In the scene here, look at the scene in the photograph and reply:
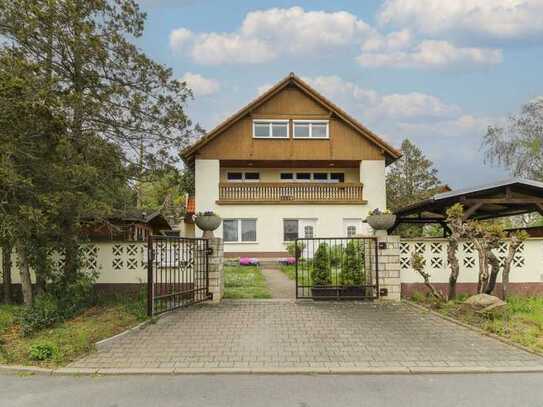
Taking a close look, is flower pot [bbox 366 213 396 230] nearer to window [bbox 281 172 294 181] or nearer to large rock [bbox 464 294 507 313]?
large rock [bbox 464 294 507 313]

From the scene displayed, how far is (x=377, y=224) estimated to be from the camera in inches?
381

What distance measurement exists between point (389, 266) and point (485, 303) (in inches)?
85.0

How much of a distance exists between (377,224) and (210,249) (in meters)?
4.00

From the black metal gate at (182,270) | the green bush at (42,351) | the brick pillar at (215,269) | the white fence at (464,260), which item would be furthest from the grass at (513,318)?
the green bush at (42,351)

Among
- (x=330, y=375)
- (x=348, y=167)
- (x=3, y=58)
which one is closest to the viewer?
(x=330, y=375)

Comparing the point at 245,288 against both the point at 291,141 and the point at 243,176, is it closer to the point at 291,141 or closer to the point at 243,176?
the point at 291,141

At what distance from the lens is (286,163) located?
2338 cm

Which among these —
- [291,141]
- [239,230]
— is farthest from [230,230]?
[291,141]

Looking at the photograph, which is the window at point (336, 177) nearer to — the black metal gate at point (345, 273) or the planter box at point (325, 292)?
the black metal gate at point (345, 273)

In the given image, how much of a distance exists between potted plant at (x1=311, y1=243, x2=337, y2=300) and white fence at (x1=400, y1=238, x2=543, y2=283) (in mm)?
1822

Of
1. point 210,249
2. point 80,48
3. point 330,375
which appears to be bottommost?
point 330,375

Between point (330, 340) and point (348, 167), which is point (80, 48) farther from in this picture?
point (348, 167)

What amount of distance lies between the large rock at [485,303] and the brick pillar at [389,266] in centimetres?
164

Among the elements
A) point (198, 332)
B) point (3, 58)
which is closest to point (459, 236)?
point (198, 332)
